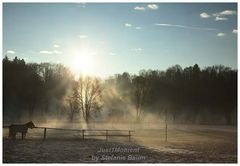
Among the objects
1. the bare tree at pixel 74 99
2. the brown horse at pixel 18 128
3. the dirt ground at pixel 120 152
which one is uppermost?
the bare tree at pixel 74 99

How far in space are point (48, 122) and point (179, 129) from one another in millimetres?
10109

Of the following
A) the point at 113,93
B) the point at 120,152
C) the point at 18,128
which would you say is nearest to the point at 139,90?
the point at 113,93

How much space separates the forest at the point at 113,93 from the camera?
58.5 ft

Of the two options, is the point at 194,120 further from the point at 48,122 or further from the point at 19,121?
the point at 19,121

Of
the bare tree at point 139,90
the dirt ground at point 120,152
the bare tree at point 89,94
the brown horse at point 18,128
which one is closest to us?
the dirt ground at point 120,152

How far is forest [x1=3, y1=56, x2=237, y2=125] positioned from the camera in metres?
17.8

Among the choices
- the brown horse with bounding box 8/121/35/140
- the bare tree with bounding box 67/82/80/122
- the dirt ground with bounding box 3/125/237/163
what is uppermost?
the bare tree with bounding box 67/82/80/122

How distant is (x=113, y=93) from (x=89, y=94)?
4.61 ft

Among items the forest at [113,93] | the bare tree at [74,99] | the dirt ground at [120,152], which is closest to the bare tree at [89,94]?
the forest at [113,93]

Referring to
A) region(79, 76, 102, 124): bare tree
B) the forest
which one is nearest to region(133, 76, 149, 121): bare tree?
the forest

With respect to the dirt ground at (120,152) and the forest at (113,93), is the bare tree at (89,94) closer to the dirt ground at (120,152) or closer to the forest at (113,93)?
the forest at (113,93)

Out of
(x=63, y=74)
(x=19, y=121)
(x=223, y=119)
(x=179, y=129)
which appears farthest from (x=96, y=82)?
(x=179, y=129)

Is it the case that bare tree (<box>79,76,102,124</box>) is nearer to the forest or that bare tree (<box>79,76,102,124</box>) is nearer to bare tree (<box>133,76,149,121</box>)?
the forest

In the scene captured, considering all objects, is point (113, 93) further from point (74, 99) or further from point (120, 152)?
point (120, 152)
